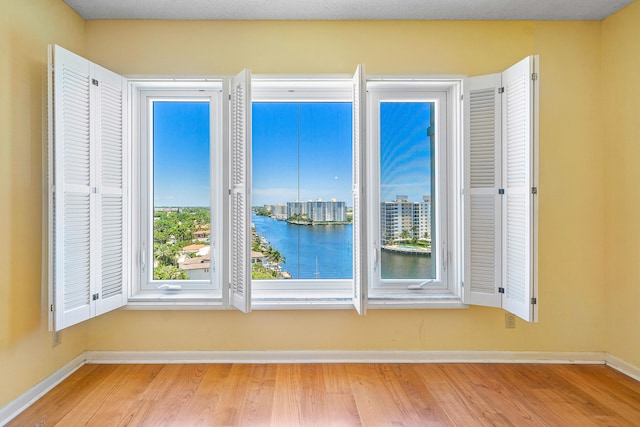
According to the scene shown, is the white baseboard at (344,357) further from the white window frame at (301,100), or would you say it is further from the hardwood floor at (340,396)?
the white window frame at (301,100)

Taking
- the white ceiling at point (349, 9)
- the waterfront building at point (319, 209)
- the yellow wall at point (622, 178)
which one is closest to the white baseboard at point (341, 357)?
the yellow wall at point (622, 178)

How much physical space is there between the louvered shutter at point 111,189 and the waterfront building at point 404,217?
194cm

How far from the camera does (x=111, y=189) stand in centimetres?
252

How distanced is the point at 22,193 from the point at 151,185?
81 cm

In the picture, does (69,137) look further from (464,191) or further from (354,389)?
(464,191)

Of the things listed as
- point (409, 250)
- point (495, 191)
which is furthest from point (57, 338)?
point (495, 191)

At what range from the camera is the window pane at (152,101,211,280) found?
9.23 feet

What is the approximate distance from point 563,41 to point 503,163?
3.50ft

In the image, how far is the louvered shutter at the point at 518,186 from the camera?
89.8 inches

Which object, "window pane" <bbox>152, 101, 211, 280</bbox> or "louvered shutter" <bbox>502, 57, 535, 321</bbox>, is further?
"window pane" <bbox>152, 101, 211, 280</bbox>

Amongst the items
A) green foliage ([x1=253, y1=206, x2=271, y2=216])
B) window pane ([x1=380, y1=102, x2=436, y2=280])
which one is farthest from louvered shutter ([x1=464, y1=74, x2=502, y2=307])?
green foliage ([x1=253, y1=206, x2=271, y2=216])

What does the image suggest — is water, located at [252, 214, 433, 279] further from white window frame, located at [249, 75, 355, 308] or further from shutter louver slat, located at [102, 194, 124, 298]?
shutter louver slat, located at [102, 194, 124, 298]

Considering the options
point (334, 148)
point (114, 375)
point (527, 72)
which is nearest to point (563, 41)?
point (527, 72)

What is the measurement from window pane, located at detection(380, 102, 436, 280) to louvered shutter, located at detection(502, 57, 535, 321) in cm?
53
